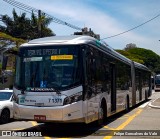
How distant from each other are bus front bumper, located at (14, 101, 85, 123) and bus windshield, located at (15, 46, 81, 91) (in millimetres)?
602

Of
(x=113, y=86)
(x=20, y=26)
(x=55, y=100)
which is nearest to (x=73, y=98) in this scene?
(x=55, y=100)

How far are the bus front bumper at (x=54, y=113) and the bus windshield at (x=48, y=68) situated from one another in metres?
0.60

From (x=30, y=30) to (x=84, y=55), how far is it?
4461 cm

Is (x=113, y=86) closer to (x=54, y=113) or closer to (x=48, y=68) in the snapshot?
(x=48, y=68)

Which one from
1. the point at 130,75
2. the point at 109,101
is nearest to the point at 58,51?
the point at 109,101

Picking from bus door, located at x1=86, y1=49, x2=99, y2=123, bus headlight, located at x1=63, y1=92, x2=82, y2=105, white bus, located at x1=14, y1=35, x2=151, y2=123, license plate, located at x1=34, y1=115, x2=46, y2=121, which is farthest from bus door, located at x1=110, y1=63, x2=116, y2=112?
license plate, located at x1=34, y1=115, x2=46, y2=121

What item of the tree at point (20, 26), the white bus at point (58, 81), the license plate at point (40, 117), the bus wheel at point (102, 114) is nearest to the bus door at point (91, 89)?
the white bus at point (58, 81)

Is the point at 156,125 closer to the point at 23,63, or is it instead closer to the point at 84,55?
the point at 84,55

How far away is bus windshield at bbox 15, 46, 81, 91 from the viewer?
10891 mm

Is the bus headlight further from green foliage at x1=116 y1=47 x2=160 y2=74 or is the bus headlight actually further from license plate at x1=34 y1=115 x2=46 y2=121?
green foliage at x1=116 y1=47 x2=160 y2=74

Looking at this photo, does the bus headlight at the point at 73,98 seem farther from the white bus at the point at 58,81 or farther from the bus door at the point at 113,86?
the bus door at the point at 113,86

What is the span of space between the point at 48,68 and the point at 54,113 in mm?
1428

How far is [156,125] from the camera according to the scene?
1371cm

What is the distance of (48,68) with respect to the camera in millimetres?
11117
